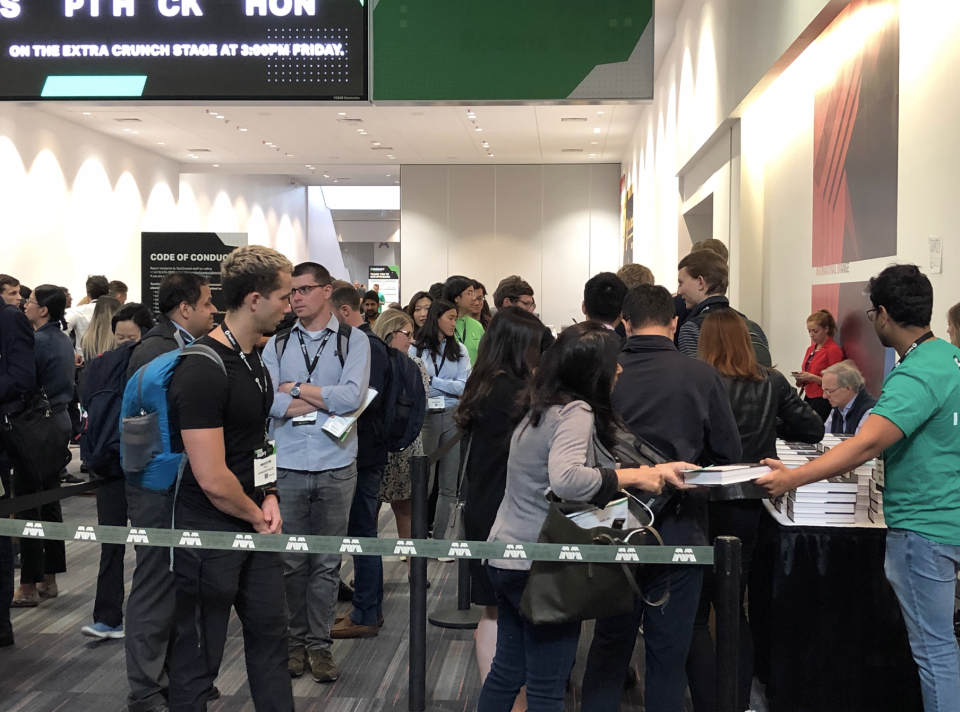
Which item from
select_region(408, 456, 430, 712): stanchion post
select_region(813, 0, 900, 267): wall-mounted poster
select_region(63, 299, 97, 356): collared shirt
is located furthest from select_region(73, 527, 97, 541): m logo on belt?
select_region(63, 299, 97, 356): collared shirt

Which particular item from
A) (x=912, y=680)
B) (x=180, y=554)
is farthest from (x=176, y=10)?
(x=912, y=680)

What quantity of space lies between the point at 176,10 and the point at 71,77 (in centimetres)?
80

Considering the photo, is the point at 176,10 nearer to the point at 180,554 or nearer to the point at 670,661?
the point at 180,554

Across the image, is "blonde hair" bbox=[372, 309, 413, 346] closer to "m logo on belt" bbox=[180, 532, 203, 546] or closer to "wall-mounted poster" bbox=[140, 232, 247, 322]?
"m logo on belt" bbox=[180, 532, 203, 546]

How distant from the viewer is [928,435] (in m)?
2.53

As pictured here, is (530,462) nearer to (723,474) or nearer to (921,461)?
(723,474)

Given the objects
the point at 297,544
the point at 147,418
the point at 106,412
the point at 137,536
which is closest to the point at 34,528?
the point at 137,536

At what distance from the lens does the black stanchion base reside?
418cm

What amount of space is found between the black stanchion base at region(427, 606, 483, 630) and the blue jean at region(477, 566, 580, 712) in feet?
5.50

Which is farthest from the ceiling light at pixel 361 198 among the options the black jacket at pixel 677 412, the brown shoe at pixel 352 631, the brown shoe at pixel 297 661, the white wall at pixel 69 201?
the black jacket at pixel 677 412

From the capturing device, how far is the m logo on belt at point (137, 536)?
2.51 m

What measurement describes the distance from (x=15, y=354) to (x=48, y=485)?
812mm

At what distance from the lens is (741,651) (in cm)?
294

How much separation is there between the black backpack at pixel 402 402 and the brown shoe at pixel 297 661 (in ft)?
3.08
